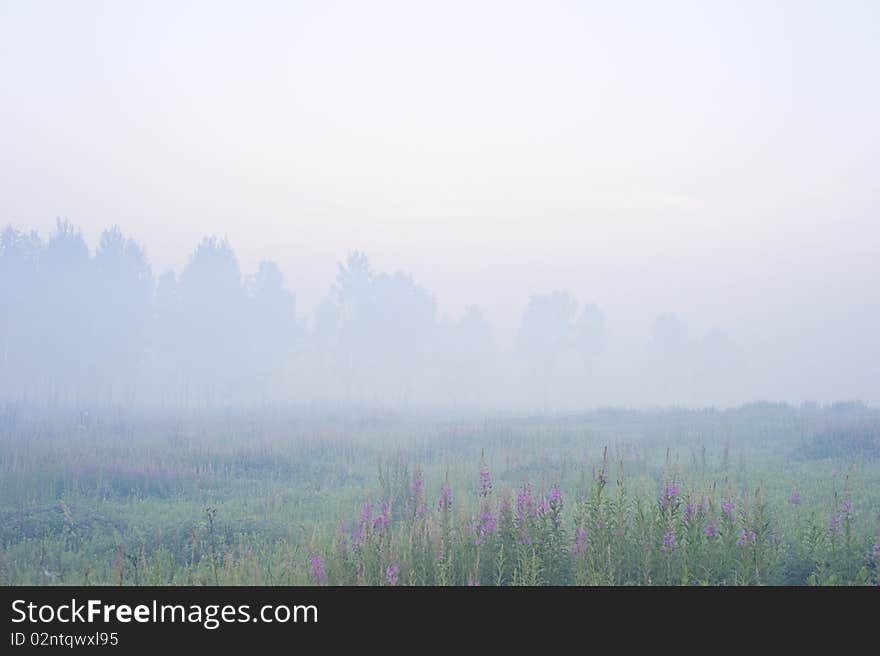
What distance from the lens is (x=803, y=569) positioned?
680cm

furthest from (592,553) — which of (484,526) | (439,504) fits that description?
(439,504)

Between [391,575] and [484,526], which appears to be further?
[484,526]

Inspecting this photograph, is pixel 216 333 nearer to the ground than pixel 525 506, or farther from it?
farther from it

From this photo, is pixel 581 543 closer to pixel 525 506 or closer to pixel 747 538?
pixel 525 506

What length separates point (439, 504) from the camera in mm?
7746

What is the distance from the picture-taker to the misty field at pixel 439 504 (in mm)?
6223

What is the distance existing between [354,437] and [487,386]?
62853 millimetres

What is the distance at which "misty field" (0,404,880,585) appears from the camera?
6.22 m

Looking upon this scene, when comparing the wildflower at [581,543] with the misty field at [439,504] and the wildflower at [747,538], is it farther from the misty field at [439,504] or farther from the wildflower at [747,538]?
the wildflower at [747,538]

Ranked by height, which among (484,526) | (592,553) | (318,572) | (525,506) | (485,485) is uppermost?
(485,485)

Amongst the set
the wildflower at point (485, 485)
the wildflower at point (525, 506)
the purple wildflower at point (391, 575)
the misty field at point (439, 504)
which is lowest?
the misty field at point (439, 504)

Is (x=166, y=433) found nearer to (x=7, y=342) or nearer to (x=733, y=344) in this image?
(x=7, y=342)

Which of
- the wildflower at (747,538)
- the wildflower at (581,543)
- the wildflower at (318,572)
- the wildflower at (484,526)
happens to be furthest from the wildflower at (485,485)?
the wildflower at (747,538)
